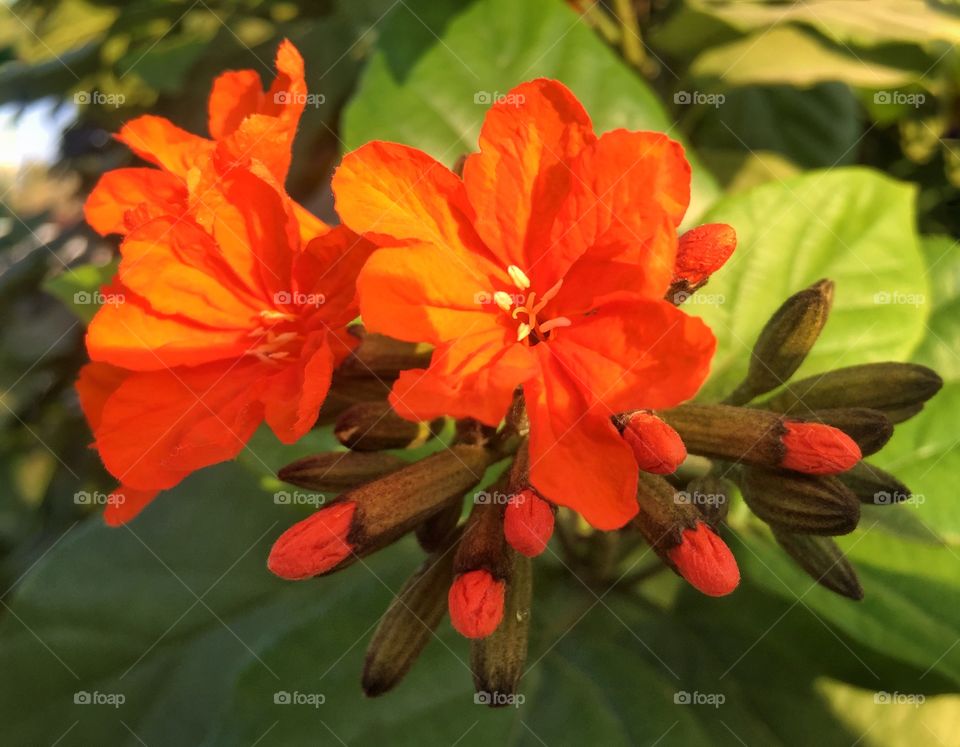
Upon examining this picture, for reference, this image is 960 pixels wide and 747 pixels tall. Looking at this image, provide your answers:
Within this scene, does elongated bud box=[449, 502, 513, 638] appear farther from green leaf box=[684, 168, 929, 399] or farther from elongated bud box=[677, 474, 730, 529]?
A: green leaf box=[684, 168, 929, 399]

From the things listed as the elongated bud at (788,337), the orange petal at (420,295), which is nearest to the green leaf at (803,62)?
the elongated bud at (788,337)

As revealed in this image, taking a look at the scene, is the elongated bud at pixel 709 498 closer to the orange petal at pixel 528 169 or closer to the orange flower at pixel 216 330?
the orange petal at pixel 528 169

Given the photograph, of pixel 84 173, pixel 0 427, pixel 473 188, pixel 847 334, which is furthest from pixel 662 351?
pixel 84 173

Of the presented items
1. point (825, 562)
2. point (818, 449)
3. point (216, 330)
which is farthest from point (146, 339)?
point (825, 562)

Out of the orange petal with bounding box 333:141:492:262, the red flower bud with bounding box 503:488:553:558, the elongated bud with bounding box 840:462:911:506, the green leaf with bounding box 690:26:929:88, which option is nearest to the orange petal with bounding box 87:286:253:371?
the orange petal with bounding box 333:141:492:262

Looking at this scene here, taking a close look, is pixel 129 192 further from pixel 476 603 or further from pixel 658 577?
pixel 658 577

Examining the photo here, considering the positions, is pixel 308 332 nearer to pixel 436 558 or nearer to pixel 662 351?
pixel 436 558
